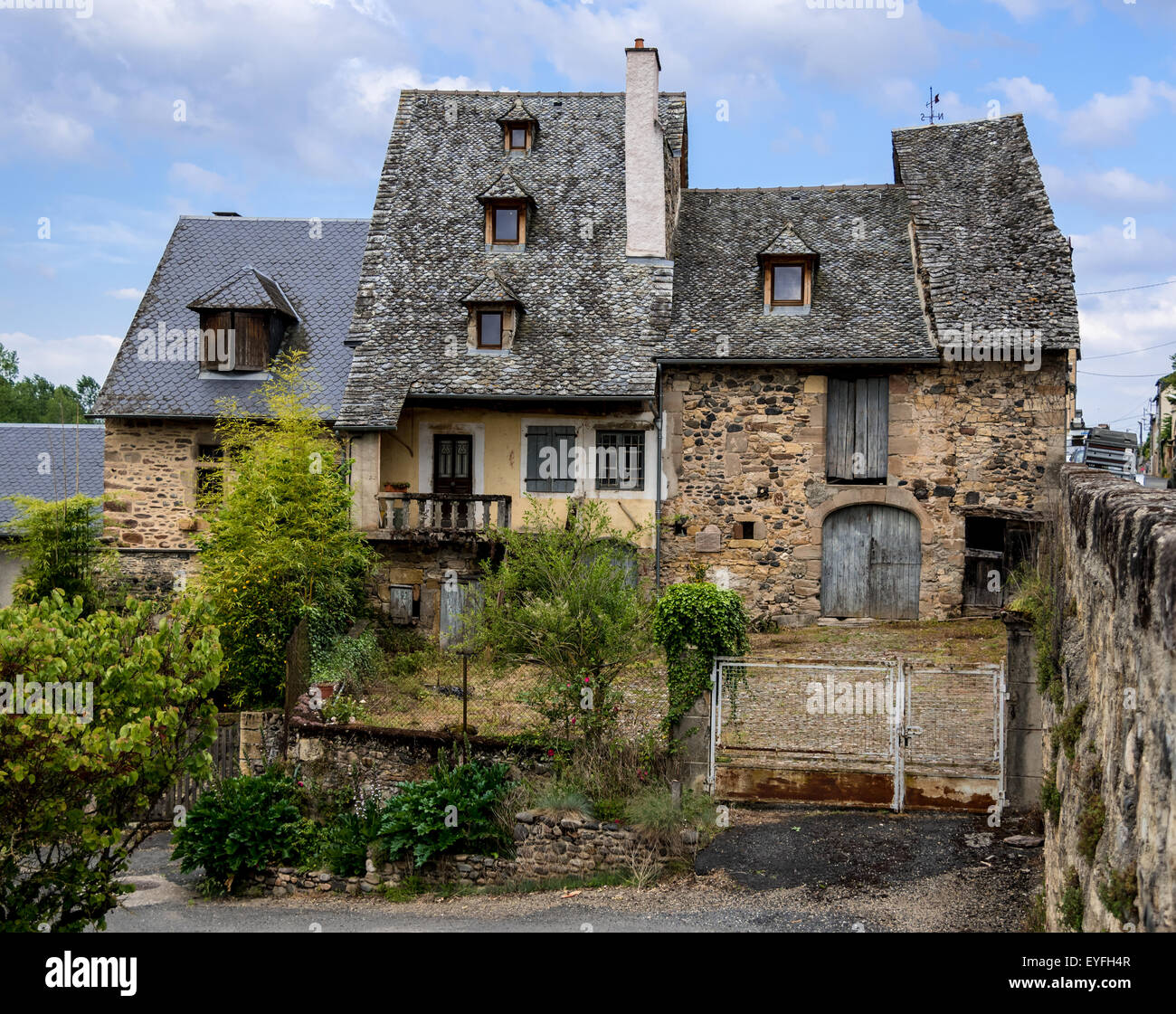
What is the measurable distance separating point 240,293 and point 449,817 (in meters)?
12.6

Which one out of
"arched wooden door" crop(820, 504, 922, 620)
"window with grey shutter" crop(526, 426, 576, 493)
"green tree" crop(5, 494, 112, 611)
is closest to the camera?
"arched wooden door" crop(820, 504, 922, 620)

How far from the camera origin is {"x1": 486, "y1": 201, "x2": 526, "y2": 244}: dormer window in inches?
819

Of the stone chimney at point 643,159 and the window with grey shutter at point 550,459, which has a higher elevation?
the stone chimney at point 643,159

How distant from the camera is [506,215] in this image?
20.9 m

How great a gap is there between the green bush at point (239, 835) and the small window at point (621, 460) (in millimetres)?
8193

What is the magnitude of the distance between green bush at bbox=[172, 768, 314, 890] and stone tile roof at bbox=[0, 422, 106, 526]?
36.4 feet

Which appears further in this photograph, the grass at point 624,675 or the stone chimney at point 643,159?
the stone chimney at point 643,159

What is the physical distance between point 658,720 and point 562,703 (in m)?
1.25

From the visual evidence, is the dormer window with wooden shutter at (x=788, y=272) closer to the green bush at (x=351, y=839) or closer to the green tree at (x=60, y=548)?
the green bush at (x=351, y=839)

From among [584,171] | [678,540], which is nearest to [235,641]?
[678,540]

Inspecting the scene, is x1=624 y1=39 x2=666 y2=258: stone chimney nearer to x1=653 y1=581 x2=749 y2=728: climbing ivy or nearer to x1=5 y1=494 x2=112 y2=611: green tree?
x1=653 y1=581 x2=749 y2=728: climbing ivy

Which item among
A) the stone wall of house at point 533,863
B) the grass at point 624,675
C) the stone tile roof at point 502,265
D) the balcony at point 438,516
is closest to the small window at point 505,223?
the stone tile roof at point 502,265

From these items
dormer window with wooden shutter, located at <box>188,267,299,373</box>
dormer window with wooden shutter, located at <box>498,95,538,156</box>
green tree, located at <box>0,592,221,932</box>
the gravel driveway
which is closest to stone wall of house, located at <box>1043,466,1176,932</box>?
the gravel driveway

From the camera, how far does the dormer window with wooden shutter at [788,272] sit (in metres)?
19.3
